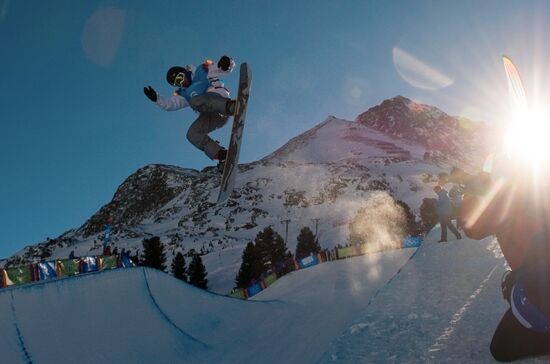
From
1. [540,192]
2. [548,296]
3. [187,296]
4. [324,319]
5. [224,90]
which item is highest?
[224,90]

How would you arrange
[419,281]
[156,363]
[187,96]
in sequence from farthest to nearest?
[187,96] < [156,363] < [419,281]

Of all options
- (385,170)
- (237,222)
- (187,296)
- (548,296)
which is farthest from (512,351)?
(385,170)

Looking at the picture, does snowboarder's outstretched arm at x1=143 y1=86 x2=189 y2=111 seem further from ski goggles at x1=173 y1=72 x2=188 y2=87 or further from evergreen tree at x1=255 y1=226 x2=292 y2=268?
evergreen tree at x1=255 y1=226 x2=292 y2=268

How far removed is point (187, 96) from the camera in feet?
27.2

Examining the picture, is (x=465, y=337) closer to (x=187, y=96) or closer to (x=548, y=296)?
(x=548, y=296)

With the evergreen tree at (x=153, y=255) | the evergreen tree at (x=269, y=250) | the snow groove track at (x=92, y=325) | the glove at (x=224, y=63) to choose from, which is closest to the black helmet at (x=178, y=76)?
the glove at (x=224, y=63)

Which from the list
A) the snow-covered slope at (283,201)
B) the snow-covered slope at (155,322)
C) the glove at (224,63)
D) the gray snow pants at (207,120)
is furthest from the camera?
the snow-covered slope at (283,201)

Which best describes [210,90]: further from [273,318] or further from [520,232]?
[520,232]

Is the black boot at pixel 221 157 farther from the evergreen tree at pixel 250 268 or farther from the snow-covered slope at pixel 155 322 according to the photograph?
the evergreen tree at pixel 250 268

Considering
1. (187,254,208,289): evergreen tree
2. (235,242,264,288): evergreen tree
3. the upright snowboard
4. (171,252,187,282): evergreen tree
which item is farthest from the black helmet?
(171,252,187,282): evergreen tree

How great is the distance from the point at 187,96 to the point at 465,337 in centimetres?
650

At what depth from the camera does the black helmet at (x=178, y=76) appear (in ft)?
26.3

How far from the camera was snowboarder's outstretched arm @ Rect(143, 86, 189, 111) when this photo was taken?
838 centimetres

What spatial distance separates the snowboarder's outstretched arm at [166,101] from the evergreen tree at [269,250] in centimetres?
3916
